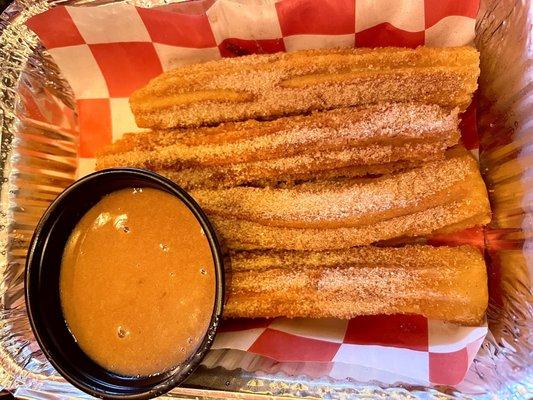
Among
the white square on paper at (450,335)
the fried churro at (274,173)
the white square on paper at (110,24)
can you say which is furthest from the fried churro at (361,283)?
the white square on paper at (110,24)

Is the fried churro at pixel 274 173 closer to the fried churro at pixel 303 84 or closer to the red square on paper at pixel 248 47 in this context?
the fried churro at pixel 303 84

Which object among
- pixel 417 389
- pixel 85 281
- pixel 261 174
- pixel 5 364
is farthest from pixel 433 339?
pixel 5 364

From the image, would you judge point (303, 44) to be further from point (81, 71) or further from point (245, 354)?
point (245, 354)

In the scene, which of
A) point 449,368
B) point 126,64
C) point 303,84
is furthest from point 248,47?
point 449,368

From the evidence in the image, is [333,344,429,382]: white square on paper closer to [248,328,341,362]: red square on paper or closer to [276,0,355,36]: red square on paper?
[248,328,341,362]: red square on paper

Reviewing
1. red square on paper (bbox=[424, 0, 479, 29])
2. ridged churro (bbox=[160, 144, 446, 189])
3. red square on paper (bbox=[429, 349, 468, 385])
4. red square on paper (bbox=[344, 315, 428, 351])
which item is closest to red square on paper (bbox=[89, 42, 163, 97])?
ridged churro (bbox=[160, 144, 446, 189])

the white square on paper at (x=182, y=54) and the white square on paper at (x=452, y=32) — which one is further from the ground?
the white square on paper at (x=452, y=32)
